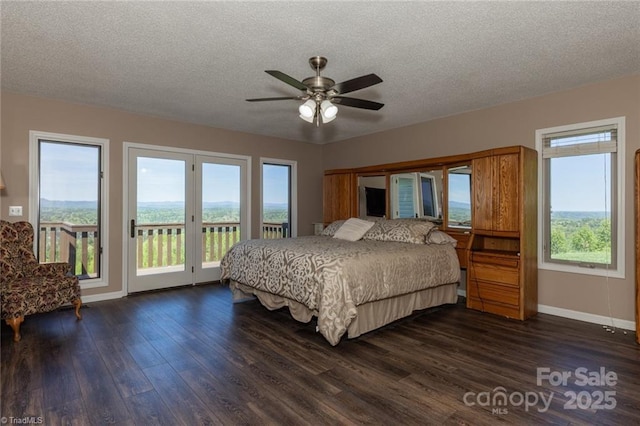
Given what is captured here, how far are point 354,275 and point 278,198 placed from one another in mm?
3665

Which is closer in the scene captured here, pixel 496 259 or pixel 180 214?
pixel 496 259

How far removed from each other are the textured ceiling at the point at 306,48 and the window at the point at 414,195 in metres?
1.22

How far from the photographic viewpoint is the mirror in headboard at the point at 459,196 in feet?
15.1

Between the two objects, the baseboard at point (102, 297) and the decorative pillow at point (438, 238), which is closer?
the decorative pillow at point (438, 238)

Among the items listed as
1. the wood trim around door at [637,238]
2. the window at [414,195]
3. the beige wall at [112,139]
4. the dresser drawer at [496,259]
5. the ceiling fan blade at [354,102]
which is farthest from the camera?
the window at [414,195]

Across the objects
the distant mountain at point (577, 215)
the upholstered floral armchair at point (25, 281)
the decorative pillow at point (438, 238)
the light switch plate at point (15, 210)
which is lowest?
the upholstered floral armchair at point (25, 281)

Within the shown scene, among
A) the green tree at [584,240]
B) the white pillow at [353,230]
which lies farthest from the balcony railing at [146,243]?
the green tree at [584,240]

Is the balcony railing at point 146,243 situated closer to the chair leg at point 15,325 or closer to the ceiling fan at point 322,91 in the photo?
the chair leg at point 15,325

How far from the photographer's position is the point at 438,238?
4.36 meters

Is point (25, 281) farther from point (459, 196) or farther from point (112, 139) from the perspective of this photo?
point (459, 196)

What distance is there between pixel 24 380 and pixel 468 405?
3.01 metres

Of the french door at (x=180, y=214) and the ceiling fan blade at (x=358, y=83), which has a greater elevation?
the ceiling fan blade at (x=358, y=83)

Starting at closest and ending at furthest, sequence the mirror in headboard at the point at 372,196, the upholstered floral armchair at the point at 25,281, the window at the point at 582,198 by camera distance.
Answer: the upholstered floral armchair at the point at 25,281 → the window at the point at 582,198 → the mirror in headboard at the point at 372,196

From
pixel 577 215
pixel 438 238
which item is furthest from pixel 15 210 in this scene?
pixel 577 215
